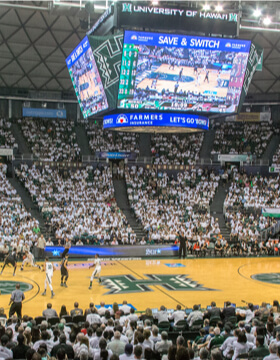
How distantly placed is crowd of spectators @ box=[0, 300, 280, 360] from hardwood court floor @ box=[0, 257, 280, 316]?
→ 432 cm

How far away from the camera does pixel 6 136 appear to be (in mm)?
43062

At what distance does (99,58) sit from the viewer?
2389 cm

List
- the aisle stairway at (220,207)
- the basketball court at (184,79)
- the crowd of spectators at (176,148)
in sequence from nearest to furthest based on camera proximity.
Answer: the basketball court at (184,79)
the aisle stairway at (220,207)
the crowd of spectators at (176,148)

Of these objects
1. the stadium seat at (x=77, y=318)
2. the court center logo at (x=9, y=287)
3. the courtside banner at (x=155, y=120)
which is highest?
the courtside banner at (x=155, y=120)

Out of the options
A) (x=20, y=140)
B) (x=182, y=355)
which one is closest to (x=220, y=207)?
(x=20, y=140)

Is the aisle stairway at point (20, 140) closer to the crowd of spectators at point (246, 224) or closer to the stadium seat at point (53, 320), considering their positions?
the crowd of spectators at point (246, 224)

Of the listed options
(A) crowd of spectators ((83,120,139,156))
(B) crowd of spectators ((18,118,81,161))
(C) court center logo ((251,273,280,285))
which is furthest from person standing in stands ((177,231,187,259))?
(A) crowd of spectators ((83,120,139,156))

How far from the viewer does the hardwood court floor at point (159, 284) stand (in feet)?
60.7

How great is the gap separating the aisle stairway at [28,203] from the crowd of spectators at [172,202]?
22.1ft

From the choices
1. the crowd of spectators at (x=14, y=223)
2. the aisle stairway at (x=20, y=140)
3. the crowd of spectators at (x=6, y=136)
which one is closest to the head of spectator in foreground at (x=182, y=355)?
the crowd of spectators at (x=14, y=223)

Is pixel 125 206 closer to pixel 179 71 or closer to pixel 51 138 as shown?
pixel 51 138

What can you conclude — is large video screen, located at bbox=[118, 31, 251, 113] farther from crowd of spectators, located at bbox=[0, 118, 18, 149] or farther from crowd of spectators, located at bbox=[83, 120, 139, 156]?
crowd of spectators, located at bbox=[0, 118, 18, 149]

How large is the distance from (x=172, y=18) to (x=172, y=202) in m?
16.3

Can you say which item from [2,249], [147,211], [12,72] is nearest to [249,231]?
[147,211]
